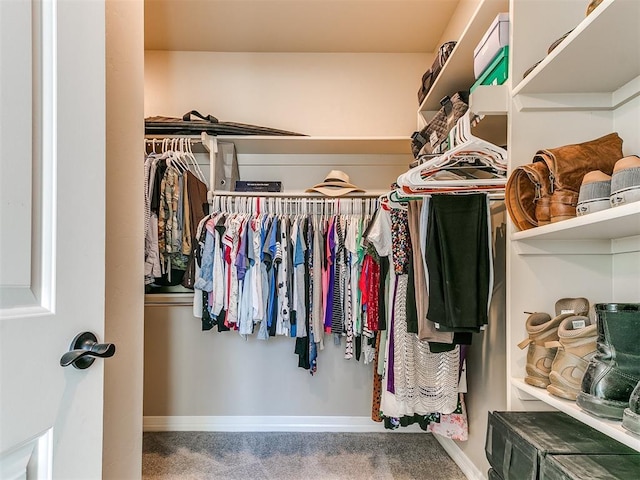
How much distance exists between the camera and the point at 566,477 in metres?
0.70

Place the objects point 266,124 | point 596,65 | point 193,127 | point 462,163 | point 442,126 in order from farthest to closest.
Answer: point 266,124, point 193,127, point 442,126, point 462,163, point 596,65

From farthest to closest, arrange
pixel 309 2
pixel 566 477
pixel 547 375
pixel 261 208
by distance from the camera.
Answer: pixel 261 208, pixel 309 2, pixel 547 375, pixel 566 477

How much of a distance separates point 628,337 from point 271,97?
246 cm

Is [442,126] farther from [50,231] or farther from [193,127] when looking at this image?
[50,231]

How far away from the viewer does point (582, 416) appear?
2.52ft

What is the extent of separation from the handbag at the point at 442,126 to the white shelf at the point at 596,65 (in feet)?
1.61

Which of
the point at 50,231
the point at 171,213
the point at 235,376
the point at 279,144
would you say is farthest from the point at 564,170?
the point at 235,376

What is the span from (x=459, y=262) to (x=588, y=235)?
14.7 inches

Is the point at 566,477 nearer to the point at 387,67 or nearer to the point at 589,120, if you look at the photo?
the point at 589,120

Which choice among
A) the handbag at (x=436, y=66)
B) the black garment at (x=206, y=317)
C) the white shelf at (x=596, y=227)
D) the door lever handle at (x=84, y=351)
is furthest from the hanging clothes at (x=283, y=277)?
the door lever handle at (x=84, y=351)

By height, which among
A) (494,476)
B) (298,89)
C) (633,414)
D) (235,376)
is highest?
(298,89)

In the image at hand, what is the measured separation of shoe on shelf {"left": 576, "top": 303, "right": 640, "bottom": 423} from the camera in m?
0.71

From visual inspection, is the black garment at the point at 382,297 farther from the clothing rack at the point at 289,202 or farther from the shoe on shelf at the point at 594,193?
the shoe on shelf at the point at 594,193

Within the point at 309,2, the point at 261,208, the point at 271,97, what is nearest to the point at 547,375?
the point at 261,208
